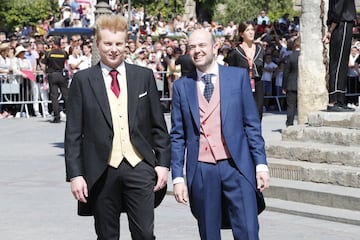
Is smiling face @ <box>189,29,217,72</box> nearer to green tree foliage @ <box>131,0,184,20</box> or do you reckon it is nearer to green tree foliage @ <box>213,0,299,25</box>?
green tree foliage @ <box>213,0,299,25</box>

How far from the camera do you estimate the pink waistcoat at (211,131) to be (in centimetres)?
729

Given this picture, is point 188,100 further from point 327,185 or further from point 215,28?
point 215,28

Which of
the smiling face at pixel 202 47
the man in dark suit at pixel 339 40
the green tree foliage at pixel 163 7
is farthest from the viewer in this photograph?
the green tree foliage at pixel 163 7

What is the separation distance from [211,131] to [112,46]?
0.86m

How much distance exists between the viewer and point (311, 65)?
18312 millimetres

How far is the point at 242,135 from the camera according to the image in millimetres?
7316

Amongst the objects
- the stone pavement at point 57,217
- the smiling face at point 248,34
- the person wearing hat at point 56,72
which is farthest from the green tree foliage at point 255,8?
the smiling face at point 248,34

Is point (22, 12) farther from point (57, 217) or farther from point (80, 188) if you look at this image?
point (80, 188)

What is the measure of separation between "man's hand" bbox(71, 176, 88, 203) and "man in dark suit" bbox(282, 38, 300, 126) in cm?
1261

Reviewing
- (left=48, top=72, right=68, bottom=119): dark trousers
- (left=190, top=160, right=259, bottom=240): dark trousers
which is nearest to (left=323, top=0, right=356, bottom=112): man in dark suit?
(left=190, top=160, right=259, bottom=240): dark trousers

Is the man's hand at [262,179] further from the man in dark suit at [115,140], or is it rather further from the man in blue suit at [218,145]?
the man in dark suit at [115,140]

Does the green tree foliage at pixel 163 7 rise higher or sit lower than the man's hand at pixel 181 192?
higher

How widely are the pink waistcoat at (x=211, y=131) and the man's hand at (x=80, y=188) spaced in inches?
30.9

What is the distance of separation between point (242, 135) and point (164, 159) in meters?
0.53
